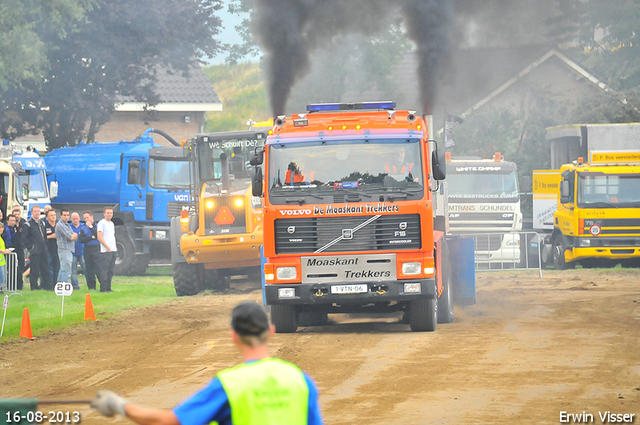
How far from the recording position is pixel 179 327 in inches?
558

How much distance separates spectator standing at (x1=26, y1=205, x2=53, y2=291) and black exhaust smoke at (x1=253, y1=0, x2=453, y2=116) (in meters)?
5.63

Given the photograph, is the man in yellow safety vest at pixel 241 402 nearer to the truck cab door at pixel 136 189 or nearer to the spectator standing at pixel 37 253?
the spectator standing at pixel 37 253

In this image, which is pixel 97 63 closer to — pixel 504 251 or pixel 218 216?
pixel 218 216

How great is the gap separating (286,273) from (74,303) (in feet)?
22.1

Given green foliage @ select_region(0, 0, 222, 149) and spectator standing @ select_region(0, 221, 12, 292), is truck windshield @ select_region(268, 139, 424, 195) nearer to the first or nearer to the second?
spectator standing @ select_region(0, 221, 12, 292)

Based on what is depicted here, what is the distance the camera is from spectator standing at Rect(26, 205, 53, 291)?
19172 millimetres

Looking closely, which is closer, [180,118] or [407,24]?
[407,24]

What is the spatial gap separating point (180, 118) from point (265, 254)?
31128 mm

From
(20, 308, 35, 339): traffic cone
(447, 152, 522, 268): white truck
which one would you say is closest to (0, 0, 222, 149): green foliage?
(447, 152, 522, 268): white truck

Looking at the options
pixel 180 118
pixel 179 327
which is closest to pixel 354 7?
pixel 179 327

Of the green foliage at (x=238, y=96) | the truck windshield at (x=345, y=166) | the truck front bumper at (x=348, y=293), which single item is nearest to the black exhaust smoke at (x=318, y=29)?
the truck windshield at (x=345, y=166)

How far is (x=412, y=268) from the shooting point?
469 inches

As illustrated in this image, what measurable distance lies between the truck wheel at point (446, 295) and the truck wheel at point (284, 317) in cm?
232

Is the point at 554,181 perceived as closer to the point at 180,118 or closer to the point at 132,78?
the point at 132,78
